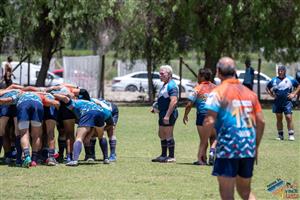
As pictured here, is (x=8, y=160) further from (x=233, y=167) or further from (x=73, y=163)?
(x=233, y=167)

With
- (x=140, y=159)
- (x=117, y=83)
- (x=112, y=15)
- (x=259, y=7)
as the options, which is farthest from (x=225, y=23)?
(x=140, y=159)

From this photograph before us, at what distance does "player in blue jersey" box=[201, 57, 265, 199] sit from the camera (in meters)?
9.24

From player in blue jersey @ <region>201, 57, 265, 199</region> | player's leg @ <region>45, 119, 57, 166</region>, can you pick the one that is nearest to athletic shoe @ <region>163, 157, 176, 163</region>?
player's leg @ <region>45, 119, 57, 166</region>

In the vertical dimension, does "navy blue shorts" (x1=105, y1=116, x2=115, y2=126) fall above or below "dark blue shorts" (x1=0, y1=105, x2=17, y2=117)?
below

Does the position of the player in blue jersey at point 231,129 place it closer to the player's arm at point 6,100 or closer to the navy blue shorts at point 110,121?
the navy blue shorts at point 110,121

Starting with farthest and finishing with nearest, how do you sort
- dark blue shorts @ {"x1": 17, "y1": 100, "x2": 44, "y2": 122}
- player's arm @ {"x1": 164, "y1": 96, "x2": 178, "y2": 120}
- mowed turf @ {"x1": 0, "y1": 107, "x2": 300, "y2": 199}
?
1. player's arm @ {"x1": 164, "y1": 96, "x2": 178, "y2": 120}
2. dark blue shorts @ {"x1": 17, "y1": 100, "x2": 44, "y2": 122}
3. mowed turf @ {"x1": 0, "y1": 107, "x2": 300, "y2": 199}

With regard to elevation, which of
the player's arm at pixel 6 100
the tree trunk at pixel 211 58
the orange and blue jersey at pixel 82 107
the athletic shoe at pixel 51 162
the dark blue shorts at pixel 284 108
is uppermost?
the tree trunk at pixel 211 58

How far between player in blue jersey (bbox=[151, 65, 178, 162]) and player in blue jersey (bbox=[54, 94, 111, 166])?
1300 mm

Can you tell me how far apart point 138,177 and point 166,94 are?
2.59 metres

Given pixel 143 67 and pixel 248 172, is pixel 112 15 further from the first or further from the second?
pixel 248 172

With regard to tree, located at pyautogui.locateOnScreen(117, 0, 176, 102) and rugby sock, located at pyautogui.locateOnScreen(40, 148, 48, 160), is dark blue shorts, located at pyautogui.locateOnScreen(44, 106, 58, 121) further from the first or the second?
tree, located at pyautogui.locateOnScreen(117, 0, 176, 102)

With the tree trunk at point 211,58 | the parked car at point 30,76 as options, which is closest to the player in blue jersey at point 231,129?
the tree trunk at point 211,58

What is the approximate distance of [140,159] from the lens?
16297 millimetres

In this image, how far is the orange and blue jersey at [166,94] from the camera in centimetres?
1566
